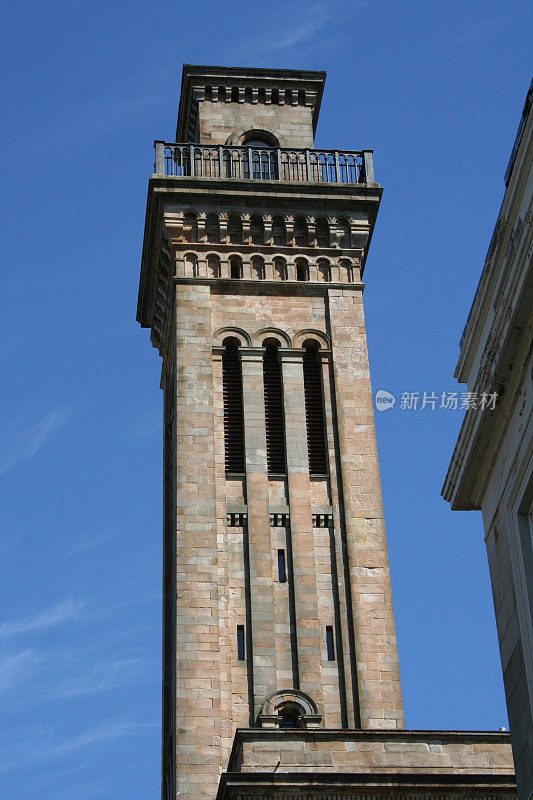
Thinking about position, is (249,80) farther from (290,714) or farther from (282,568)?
(290,714)

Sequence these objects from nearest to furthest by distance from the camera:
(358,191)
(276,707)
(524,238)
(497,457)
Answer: (524,238) < (497,457) < (276,707) < (358,191)

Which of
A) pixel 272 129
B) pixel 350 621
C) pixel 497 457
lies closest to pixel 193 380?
pixel 350 621

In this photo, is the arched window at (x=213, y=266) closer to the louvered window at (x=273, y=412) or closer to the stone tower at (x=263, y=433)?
the stone tower at (x=263, y=433)

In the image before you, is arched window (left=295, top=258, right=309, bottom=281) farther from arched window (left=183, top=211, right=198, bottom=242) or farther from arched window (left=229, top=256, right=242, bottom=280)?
arched window (left=183, top=211, right=198, bottom=242)

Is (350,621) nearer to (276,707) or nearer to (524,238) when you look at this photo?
(276,707)

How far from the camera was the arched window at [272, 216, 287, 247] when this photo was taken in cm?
4469

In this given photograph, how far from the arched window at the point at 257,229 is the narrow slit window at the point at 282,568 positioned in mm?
10553

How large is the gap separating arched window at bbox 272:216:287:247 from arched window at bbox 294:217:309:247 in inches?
14.4

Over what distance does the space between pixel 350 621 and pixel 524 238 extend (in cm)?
2294

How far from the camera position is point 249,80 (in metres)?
49.3

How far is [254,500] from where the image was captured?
128ft

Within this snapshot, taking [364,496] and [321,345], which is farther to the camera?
[321,345]

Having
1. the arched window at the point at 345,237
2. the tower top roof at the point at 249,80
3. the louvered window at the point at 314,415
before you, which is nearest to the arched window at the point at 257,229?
the arched window at the point at 345,237

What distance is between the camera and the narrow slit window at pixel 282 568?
38.2 meters
